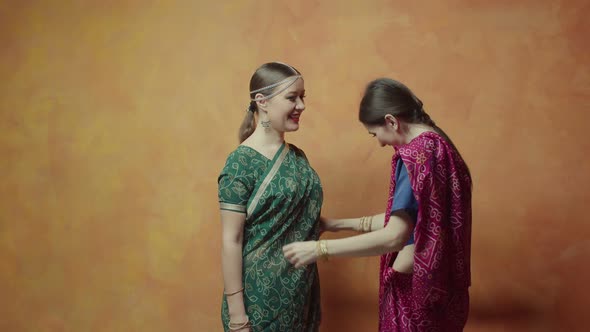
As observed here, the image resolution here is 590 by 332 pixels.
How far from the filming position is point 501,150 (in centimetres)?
227

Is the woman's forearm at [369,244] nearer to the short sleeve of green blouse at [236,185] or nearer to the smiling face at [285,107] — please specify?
the short sleeve of green blouse at [236,185]

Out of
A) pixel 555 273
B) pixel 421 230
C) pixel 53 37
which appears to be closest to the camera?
pixel 421 230

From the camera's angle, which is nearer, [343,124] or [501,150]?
[501,150]

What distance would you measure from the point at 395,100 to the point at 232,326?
85 centimetres

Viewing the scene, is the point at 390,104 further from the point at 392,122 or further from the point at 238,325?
the point at 238,325

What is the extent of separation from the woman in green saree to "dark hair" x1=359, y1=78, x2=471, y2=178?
27 cm

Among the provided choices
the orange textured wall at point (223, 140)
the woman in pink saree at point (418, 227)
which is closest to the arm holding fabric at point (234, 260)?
the woman in pink saree at point (418, 227)

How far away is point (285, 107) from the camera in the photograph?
6.29 feet

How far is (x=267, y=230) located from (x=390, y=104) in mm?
544

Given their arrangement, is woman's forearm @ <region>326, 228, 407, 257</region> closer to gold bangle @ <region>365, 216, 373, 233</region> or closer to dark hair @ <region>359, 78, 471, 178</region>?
dark hair @ <region>359, 78, 471, 178</region>

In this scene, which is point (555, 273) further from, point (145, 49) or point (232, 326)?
point (145, 49)

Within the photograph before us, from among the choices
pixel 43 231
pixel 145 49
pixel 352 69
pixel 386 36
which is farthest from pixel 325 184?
pixel 43 231

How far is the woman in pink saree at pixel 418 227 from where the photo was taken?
163 centimetres

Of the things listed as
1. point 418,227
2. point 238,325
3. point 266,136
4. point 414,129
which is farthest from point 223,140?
point 418,227
